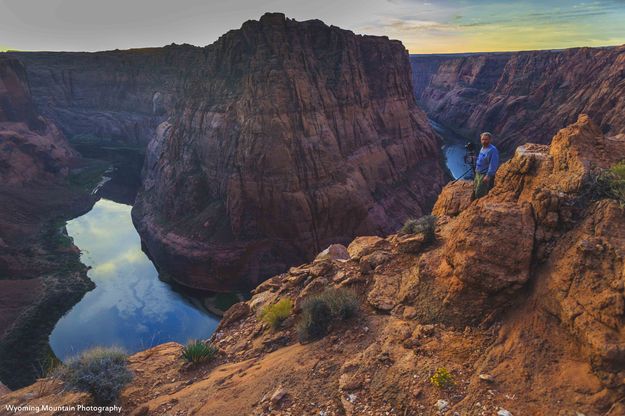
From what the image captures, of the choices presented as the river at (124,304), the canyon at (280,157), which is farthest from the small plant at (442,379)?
the canyon at (280,157)

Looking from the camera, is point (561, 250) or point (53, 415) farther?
point (53, 415)

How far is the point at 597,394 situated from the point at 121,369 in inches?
355

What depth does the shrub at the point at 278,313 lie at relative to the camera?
10.1 m

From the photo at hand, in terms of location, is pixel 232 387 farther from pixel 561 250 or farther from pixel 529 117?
pixel 529 117

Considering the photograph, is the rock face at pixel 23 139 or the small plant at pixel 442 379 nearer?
the small plant at pixel 442 379

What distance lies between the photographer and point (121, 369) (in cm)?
885

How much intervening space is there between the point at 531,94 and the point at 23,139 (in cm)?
9502

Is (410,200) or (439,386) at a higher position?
(439,386)

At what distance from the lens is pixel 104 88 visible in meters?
96.4

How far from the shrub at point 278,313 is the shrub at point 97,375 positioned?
3397mm

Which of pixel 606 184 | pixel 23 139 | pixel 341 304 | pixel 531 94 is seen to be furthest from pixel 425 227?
pixel 531 94

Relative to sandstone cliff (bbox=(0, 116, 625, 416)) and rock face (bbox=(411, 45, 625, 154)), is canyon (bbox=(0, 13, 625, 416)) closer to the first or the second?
sandstone cliff (bbox=(0, 116, 625, 416))

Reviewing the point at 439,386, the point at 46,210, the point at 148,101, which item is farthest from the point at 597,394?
the point at 148,101

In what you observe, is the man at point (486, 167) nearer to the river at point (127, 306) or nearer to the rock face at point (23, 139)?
the river at point (127, 306)
